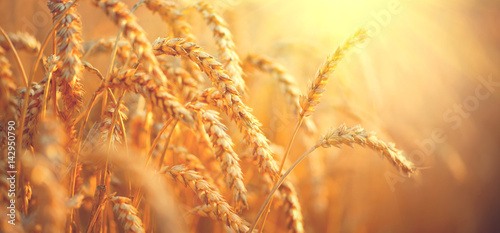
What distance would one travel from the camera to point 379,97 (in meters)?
2.72

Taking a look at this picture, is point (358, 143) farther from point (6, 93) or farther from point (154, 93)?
point (6, 93)

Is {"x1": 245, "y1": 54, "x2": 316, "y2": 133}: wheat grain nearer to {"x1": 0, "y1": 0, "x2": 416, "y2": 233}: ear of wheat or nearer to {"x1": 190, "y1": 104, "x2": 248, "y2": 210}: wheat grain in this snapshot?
{"x1": 0, "y1": 0, "x2": 416, "y2": 233}: ear of wheat

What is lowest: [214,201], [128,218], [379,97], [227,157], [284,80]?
[128,218]

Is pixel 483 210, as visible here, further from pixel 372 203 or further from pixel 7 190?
pixel 7 190

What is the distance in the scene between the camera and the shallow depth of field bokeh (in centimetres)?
243

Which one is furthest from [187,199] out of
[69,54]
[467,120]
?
[467,120]

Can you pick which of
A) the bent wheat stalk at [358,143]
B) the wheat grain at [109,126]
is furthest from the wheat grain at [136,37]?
the bent wheat stalk at [358,143]

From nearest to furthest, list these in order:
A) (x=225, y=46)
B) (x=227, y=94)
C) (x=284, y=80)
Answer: (x=227, y=94)
(x=225, y=46)
(x=284, y=80)

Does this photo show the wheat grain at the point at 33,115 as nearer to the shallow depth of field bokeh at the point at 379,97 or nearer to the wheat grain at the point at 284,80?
the shallow depth of field bokeh at the point at 379,97

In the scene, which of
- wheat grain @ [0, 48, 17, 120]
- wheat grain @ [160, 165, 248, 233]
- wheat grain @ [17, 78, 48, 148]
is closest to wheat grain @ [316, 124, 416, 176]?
wheat grain @ [160, 165, 248, 233]

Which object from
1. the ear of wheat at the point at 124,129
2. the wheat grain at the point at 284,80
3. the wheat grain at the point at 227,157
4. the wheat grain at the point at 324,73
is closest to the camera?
the ear of wheat at the point at 124,129

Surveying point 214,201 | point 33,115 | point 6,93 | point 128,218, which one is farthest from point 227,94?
point 6,93

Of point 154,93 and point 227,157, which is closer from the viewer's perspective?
point 154,93

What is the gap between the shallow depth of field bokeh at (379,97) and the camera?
2.43 meters
